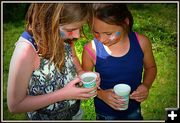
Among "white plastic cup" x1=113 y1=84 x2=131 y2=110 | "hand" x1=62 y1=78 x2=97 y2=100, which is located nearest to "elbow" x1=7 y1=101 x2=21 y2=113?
"hand" x1=62 y1=78 x2=97 y2=100

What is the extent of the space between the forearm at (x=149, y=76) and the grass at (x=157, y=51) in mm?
21

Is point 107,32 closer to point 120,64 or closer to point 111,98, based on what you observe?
point 120,64

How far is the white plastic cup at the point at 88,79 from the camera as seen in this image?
6.76 ft

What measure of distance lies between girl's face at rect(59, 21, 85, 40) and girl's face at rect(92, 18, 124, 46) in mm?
90

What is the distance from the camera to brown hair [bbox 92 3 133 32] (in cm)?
206

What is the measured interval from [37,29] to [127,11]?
460 millimetres

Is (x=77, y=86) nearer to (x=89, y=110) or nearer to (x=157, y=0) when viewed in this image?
(x=89, y=110)

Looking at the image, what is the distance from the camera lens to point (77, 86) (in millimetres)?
2121

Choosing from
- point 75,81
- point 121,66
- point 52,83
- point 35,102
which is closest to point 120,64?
point 121,66

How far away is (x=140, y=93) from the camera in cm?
221

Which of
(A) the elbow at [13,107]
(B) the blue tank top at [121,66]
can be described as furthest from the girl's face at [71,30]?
(A) the elbow at [13,107]

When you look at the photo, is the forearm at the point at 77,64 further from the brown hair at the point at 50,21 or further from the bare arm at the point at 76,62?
the brown hair at the point at 50,21

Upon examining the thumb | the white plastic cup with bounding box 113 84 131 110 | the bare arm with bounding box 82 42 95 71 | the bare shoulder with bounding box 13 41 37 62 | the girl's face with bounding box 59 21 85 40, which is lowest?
the white plastic cup with bounding box 113 84 131 110

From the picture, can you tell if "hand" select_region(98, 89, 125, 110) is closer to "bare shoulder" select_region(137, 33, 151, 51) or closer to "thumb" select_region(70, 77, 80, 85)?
"thumb" select_region(70, 77, 80, 85)
